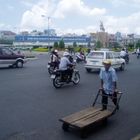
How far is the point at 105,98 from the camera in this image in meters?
8.76

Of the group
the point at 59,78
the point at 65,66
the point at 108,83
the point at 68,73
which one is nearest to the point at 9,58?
the point at 68,73

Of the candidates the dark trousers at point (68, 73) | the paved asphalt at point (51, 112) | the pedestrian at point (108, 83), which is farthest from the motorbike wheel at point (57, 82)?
the pedestrian at point (108, 83)

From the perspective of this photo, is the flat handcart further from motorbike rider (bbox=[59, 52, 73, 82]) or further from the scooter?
motorbike rider (bbox=[59, 52, 73, 82])

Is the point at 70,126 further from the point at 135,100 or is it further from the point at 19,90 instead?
the point at 19,90

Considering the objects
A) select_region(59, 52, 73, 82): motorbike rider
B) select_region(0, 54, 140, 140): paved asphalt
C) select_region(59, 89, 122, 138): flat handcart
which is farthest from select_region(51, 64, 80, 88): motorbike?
select_region(59, 89, 122, 138): flat handcart

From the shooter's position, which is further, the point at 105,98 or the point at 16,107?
the point at 16,107

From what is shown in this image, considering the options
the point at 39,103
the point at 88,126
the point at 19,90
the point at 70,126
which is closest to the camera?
the point at 88,126

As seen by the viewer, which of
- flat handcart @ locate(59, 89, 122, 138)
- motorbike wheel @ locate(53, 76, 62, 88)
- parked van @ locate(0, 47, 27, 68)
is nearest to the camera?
flat handcart @ locate(59, 89, 122, 138)

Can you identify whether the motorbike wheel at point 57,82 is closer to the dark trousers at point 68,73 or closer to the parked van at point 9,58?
the dark trousers at point 68,73

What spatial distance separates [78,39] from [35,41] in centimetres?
1326

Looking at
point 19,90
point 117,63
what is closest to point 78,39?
point 117,63

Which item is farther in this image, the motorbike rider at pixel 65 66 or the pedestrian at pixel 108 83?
the motorbike rider at pixel 65 66

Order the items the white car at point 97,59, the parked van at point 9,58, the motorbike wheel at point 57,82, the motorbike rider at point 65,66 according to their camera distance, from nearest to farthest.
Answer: the motorbike wheel at point 57,82 → the motorbike rider at point 65,66 → the white car at point 97,59 → the parked van at point 9,58

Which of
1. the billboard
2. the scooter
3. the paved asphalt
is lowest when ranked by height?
the paved asphalt
